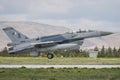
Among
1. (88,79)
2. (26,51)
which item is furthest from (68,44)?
(88,79)

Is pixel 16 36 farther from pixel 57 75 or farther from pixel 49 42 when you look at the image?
pixel 57 75

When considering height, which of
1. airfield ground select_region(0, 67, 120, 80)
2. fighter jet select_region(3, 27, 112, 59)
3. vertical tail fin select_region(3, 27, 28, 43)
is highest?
vertical tail fin select_region(3, 27, 28, 43)

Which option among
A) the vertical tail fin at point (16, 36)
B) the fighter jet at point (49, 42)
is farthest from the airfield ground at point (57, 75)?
the vertical tail fin at point (16, 36)

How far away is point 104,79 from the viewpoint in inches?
904

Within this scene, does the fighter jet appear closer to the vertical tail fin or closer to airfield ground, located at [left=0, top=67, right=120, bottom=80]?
the vertical tail fin

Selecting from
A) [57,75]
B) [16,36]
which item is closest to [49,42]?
[16,36]

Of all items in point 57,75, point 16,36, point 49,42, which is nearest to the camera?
point 57,75

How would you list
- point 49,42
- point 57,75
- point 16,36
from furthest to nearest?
point 16,36 < point 49,42 < point 57,75

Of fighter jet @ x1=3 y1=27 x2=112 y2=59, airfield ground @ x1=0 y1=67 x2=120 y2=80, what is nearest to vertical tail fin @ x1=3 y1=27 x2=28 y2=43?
fighter jet @ x1=3 y1=27 x2=112 y2=59

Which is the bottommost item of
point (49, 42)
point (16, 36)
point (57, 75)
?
point (57, 75)

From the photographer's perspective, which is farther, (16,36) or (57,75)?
(16,36)

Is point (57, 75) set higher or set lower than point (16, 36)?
lower

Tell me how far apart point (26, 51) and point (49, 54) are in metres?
4.36

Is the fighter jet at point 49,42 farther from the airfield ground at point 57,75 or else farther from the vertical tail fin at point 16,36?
the airfield ground at point 57,75
